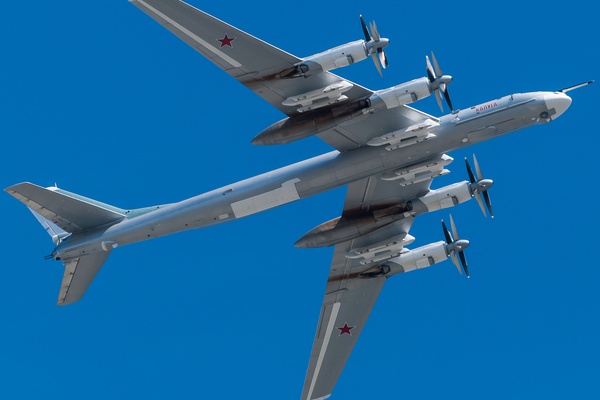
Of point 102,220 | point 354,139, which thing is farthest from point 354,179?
point 102,220

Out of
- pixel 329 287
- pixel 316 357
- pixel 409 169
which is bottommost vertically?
pixel 316 357

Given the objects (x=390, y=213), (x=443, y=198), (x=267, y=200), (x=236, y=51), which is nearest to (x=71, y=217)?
(x=267, y=200)

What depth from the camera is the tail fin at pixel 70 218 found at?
2064 inches

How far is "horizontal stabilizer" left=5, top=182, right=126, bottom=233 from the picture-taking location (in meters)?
→ 52.2

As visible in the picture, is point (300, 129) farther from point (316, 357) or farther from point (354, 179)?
point (316, 357)

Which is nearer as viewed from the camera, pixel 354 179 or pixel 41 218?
pixel 354 179

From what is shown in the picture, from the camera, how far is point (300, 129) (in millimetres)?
49031

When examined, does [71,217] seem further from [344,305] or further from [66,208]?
[344,305]

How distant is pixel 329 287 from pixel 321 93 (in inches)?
580

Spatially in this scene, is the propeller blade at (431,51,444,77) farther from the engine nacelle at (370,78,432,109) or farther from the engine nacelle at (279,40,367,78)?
the engine nacelle at (279,40,367,78)

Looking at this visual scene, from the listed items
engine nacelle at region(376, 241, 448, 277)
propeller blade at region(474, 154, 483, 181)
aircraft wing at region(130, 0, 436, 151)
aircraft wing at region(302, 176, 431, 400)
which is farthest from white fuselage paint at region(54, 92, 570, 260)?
engine nacelle at region(376, 241, 448, 277)

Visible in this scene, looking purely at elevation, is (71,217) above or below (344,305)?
above

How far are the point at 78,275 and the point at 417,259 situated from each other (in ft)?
57.6

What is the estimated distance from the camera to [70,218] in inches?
2112
